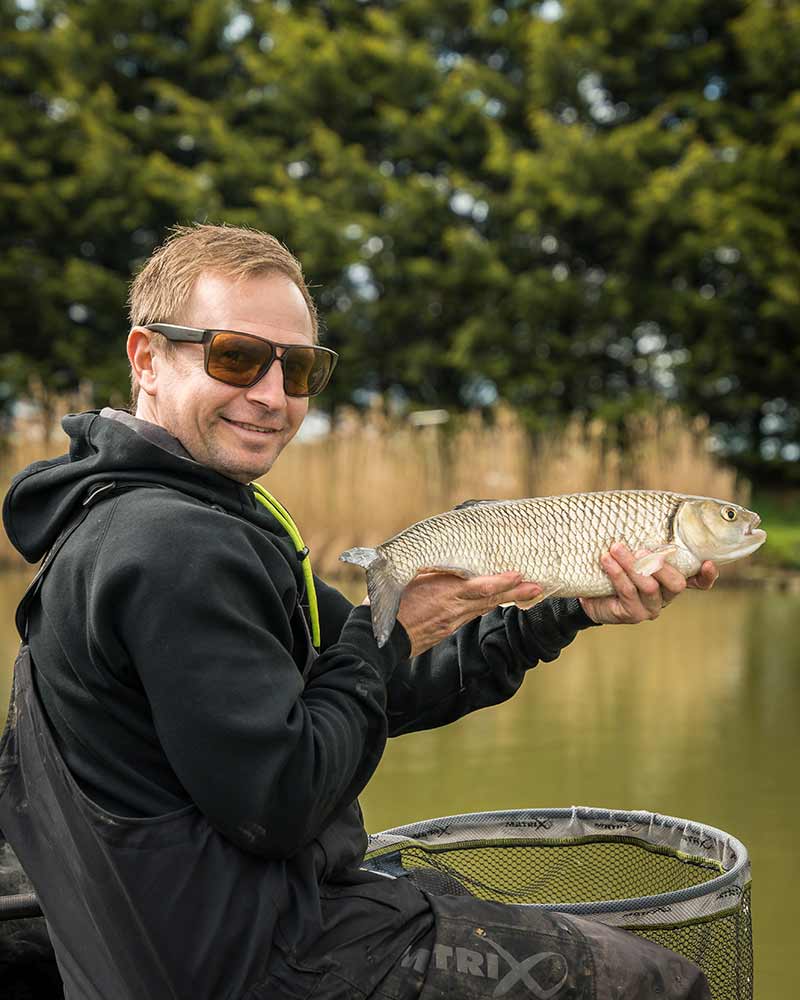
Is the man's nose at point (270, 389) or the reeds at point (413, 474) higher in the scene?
the man's nose at point (270, 389)

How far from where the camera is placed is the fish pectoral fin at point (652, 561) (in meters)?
1.99

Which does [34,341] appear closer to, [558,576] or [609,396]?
[609,396]

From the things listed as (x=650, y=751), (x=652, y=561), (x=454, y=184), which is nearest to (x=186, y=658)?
(x=652, y=561)

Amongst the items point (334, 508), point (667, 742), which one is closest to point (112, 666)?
point (667, 742)

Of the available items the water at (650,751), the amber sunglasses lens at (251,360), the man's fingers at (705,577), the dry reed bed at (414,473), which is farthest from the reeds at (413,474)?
the amber sunglasses lens at (251,360)

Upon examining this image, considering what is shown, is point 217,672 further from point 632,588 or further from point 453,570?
point 632,588

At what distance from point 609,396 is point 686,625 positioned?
9.83m

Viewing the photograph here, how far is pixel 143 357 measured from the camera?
1677 mm

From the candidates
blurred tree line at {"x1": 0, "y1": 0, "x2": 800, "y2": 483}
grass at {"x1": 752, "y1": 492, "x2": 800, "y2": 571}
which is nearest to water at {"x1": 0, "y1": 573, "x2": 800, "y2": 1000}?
grass at {"x1": 752, "y1": 492, "x2": 800, "y2": 571}

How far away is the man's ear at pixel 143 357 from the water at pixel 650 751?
187cm

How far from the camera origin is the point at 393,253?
59.2ft

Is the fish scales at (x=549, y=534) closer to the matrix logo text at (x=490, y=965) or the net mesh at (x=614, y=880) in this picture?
the net mesh at (x=614, y=880)

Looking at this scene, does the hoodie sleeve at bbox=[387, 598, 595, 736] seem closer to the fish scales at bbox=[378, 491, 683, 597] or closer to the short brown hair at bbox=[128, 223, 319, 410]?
the fish scales at bbox=[378, 491, 683, 597]

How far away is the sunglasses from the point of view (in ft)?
5.26
